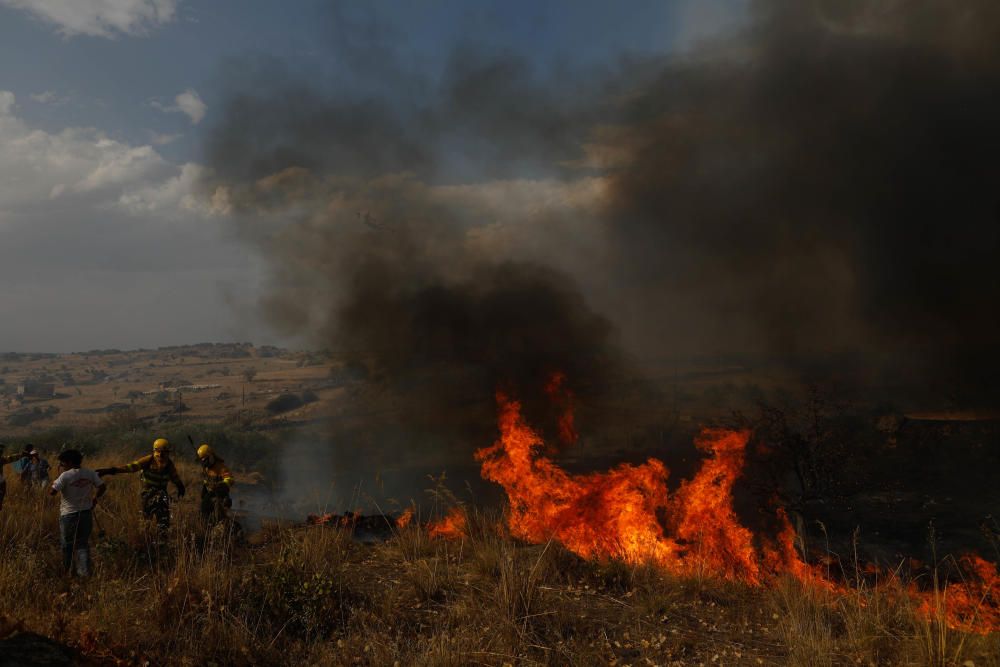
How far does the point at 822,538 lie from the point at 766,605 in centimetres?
1042

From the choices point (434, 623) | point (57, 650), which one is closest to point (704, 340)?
point (434, 623)

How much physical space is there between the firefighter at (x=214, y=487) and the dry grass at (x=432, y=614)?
1323 millimetres

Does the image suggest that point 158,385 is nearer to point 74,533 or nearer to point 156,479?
point 156,479

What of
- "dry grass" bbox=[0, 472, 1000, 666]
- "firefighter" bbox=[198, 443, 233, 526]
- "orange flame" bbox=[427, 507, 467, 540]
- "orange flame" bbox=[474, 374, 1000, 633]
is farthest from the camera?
"orange flame" bbox=[474, 374, 1000, 633]

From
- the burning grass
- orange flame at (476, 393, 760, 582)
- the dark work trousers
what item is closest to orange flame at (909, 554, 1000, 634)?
the burning grass

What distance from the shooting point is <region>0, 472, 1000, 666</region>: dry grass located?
15.4ft

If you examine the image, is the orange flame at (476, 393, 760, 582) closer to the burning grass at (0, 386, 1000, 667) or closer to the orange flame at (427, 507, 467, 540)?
the orange flame at (427, 507, 467, 540)

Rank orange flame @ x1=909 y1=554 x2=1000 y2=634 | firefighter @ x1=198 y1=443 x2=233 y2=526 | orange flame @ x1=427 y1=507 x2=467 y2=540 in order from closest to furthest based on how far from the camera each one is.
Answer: orange flame @ x1=909 y1=554 x2=1000 y2=634, orange flame @ x1=427 y1=507 x2=467 y2=540, firefighter @ x1=198 y1=443 x2=233 y2=526

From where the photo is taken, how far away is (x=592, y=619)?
596cm

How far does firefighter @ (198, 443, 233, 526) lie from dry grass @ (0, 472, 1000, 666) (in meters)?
1.32

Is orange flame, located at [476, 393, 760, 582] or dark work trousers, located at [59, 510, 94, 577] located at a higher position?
dark work trousers, located at [59, 510, 94, 577]

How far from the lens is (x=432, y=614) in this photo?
5.87 m

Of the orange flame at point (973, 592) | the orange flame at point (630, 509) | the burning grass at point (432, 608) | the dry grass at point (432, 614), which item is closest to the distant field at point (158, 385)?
the orange flame at point (630, 509)

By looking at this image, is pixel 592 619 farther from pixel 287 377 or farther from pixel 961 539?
pixel 287 377
